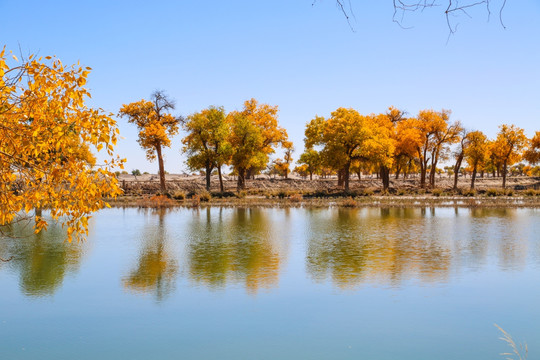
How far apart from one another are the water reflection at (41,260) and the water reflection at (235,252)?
452cm

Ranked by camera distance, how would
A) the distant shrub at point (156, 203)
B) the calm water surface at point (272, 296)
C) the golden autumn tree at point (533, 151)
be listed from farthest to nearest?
1. the golden autumn tree at point (533, 151)
2. the distant shrub at point (156, 203)
3. the calm water surface at point (272, 296)

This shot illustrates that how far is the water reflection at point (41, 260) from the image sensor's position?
15633mm

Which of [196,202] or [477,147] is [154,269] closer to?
[196,202]

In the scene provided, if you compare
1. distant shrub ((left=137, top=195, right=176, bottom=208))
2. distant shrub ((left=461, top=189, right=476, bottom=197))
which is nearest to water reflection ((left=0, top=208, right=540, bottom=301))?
distant shrub ((left=137, top=195, right=176, bottom=208))

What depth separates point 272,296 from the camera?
14.0 metres

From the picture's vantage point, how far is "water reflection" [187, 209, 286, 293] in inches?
639

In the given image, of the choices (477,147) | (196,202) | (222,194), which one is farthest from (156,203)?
(477,147)

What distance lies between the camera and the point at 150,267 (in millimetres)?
18312

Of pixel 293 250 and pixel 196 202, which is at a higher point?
pixel 196 202

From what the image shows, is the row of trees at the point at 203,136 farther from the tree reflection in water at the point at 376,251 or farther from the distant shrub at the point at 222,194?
the tree reflection in water at the point at 376,251

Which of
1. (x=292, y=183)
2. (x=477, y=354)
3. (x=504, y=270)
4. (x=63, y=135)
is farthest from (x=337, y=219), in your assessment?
(x=292, y=183)

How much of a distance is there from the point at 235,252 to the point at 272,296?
745cm

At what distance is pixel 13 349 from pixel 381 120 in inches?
2572

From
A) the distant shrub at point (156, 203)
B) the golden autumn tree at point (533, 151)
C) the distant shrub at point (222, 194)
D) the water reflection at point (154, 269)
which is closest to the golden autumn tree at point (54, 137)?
the water reflection at point (154, 269)
